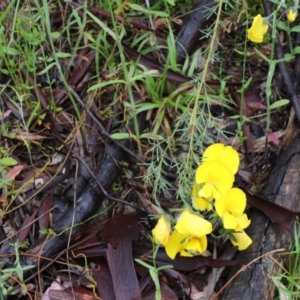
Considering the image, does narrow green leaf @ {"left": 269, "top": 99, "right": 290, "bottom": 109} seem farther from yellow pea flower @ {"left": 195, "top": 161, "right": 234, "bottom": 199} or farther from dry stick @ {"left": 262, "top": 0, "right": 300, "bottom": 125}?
yellow pea flower @ {"left": 195, "top": 161, "right": 234, "bottom": 199}

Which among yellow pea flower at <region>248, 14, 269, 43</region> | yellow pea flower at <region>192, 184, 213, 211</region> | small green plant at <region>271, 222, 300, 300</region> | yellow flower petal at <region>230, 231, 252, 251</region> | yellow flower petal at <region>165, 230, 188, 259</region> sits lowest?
small green plant at <region>271, 222, 300, 300</region>

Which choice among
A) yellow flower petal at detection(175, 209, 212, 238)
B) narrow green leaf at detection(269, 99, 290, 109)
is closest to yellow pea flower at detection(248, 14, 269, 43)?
narrow green leaf at detection(269, 99, 290, 109)

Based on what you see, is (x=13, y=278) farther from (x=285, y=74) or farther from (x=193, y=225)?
(x=285, y=74)

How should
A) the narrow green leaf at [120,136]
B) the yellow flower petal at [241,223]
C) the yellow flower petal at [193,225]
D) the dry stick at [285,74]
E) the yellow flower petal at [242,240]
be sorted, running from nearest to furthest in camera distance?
1. the yellow flower petal at [193,225]
2. the yellow flower petal at [241,223]
3. the yellow flower petal at [242,240]
4. the narrow green leaf at [120,136]
5. the dry stick at [285,74]

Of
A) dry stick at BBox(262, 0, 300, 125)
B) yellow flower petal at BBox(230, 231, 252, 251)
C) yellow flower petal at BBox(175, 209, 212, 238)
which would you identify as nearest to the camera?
yellow flower petal at BBox(175, 209, 212, 238)

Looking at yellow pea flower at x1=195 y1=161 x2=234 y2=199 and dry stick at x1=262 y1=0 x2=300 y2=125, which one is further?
dry stick at x1=262 y1=0 x2=300 y2=125

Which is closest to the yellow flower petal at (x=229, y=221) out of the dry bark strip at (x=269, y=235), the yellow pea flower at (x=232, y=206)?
the yellow pea flower at (x=232, y=206)

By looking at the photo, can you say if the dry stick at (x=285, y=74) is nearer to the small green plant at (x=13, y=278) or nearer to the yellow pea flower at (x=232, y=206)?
the yellow pea flower at (x=232, y=206)
